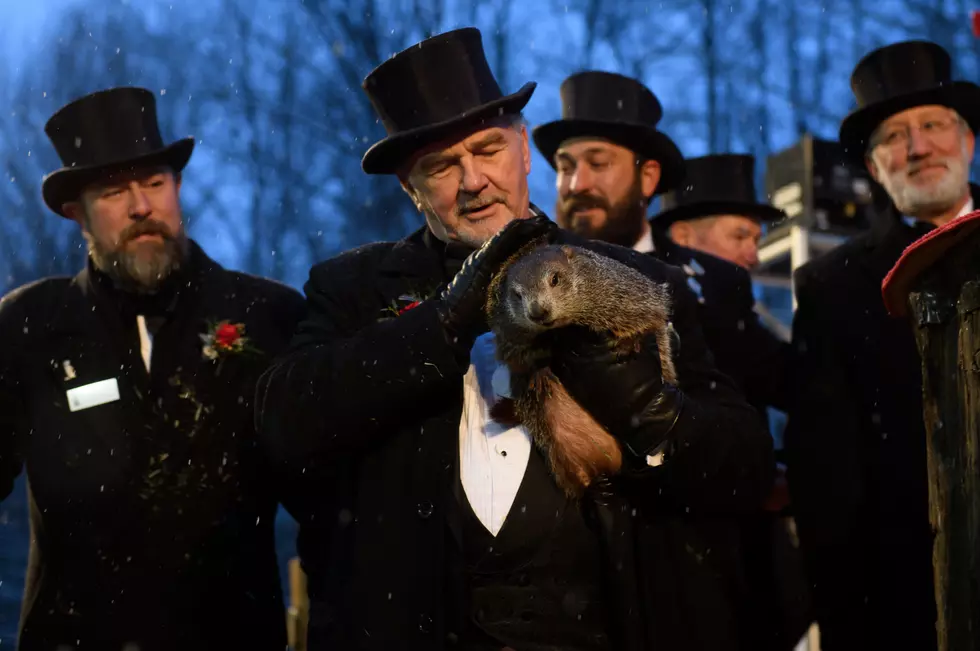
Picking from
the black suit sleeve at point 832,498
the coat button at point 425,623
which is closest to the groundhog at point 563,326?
the coat button at point 425,623

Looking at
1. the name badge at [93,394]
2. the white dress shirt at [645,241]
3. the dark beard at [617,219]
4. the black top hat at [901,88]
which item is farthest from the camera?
the dark beard at [617,219]

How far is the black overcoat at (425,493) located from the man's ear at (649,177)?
2.69 meters

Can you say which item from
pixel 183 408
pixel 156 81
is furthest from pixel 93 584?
pixel 156 81

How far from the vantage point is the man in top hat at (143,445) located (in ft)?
13.6

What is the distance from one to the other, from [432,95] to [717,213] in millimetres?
3708

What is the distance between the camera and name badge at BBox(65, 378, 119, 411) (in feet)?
14.0

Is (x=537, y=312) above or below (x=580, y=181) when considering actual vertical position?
below

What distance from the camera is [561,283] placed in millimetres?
2738

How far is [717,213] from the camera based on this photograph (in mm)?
6781

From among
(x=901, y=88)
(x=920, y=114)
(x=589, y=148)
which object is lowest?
(x=920, y=114)

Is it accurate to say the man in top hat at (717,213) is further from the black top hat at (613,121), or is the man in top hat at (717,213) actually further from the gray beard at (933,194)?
the gray beard at (933,194)

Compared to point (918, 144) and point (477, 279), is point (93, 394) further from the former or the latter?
point (918, 144)

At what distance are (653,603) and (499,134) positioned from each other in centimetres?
130

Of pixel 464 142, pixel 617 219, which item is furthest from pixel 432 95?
pixel 617 219
